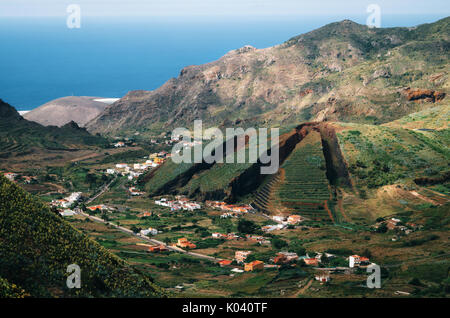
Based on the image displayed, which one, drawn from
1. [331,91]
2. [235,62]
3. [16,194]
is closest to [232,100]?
[235,62]

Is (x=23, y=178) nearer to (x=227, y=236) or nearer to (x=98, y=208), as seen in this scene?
(x=98, y=208)

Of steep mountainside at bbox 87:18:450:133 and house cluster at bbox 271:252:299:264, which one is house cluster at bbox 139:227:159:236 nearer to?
house cluster at bbox 271:252:299:264

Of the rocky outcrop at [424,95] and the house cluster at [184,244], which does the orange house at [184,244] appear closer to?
the house cluster at [184,244]

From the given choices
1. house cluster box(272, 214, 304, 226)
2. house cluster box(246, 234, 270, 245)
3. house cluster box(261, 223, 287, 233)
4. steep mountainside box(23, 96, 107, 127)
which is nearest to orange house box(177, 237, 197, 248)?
house cluster box(246, 234, 270, 245)

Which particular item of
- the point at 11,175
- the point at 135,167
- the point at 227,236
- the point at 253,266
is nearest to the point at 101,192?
the point at 11,175

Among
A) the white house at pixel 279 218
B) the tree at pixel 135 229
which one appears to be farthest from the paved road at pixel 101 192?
the white house at pixel 279 218

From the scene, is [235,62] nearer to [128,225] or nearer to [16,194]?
[128,225]
